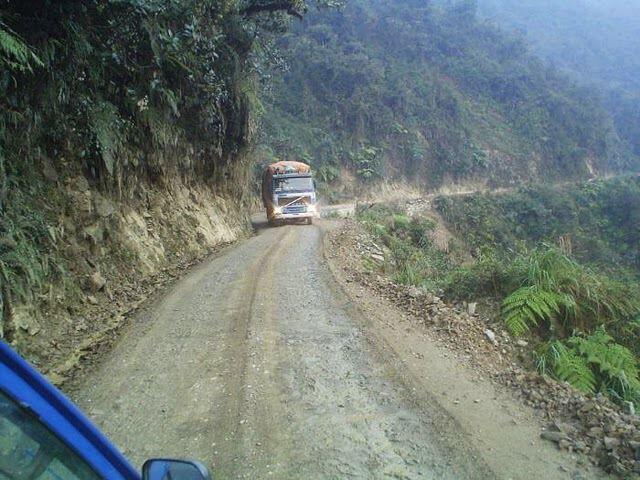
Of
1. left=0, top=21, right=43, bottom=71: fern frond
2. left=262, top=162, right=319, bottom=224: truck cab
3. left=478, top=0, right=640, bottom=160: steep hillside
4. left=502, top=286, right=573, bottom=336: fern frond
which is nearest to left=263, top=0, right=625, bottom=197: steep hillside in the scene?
left=262, top=162, right=319, bottom=224: truck cab

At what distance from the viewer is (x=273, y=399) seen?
492 cm

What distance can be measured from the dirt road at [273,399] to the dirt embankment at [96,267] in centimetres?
55

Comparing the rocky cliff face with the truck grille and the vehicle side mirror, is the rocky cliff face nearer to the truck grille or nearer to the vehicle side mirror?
the vehicle side mirror

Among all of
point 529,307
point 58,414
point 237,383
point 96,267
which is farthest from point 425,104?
point 58,414

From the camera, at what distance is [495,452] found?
4.16m

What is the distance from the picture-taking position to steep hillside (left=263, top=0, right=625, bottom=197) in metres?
43.7

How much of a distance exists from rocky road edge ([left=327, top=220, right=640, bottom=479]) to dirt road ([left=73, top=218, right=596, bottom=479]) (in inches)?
19.3

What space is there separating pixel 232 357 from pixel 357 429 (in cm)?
205

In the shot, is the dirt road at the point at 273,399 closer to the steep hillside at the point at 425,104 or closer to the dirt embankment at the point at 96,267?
the dirt embankment at the point at 96,267

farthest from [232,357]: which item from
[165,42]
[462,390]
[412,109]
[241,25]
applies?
[412,109]

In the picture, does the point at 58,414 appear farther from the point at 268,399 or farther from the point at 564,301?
the point at 564,301

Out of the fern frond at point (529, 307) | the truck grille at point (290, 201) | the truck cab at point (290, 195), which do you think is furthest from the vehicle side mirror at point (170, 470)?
the truck grille at point (290, 201)

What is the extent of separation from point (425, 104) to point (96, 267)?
151 ft

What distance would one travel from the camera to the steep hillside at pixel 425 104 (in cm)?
4372
